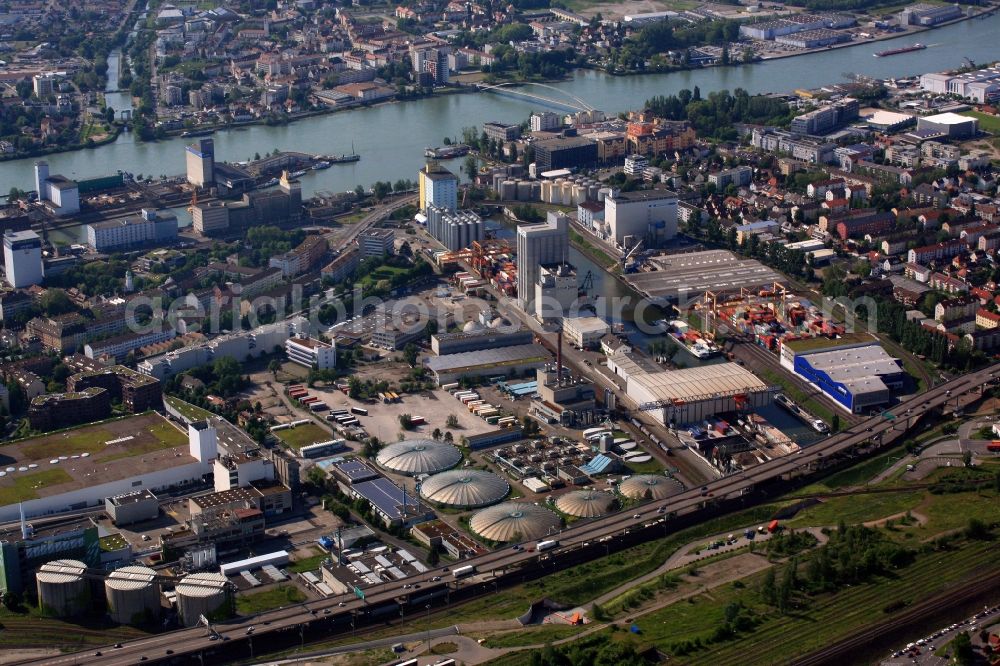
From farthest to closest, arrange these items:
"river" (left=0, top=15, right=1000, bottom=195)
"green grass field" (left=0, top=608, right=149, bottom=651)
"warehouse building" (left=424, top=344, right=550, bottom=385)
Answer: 1. "river" (left=0, top=15, right=1000, bottom=195)
2. "warehouse building" (left=424, top=344, right=550, bottom=385)
3. "green grass field" (left=0, top=608, right=149, bottom=651)

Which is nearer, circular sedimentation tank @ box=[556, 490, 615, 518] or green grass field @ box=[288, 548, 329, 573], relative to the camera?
green grass field @ box=[288, 548, 329, 573]

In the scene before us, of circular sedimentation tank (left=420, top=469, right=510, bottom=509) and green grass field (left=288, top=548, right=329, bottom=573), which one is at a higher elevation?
Result: circular sedimentation tank (left=420, top=469, right=510, bottom=509)

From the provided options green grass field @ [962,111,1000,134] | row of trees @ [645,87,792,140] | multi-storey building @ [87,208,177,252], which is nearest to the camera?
multi-storey building @ [87,208,177,252]

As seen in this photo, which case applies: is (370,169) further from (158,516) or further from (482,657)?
(482,657)

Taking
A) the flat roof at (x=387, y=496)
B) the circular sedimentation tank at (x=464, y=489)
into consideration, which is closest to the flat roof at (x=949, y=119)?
the circular sedimentation tank at (x=464, y=489)

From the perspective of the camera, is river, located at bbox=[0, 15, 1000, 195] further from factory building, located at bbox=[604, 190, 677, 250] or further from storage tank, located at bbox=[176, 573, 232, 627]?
storage tank, located at bbox=[176, 573, 232, 627]

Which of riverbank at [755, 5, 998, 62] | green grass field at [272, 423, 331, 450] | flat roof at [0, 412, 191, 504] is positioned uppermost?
riverbank at [755, 5, 998, 62]

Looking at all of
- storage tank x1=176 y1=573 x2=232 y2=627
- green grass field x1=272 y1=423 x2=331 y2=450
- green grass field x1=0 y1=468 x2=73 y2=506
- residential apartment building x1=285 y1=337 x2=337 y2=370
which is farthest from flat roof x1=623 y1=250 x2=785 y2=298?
storage tank x1=176 y1=573 x2=232 y2=627
